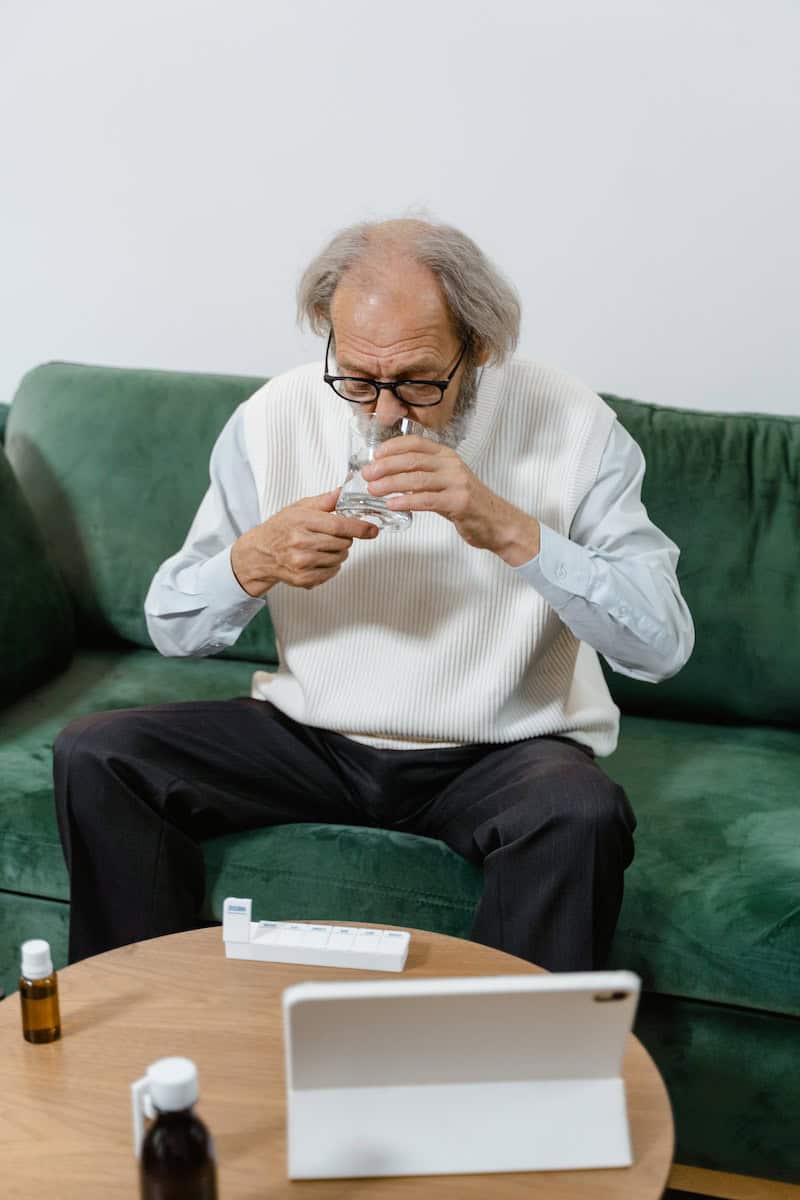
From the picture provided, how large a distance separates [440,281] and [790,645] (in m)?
0.88

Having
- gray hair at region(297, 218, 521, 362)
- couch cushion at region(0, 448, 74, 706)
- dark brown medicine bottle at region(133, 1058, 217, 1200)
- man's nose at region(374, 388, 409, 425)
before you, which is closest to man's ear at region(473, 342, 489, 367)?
gray hair at region(297, 218, 521, 362)

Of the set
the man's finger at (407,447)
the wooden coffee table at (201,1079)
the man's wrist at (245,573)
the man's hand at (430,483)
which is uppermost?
the man's finger at (407,447)

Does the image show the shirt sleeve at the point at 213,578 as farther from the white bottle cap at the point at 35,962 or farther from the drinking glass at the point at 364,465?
the white bottle cap at the point at 35,962

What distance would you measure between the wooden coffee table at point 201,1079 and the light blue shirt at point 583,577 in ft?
1.64

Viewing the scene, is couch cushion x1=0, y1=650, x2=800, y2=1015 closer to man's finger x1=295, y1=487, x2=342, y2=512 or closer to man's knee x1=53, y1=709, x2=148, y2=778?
man's knee x1=53, y1=709, x2=148, y2=778

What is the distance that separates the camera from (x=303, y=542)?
1646 mm

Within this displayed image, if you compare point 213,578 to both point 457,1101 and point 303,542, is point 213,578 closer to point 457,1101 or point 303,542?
point 303,542

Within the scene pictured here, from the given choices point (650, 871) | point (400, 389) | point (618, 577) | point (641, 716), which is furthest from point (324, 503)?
point (641, 716)

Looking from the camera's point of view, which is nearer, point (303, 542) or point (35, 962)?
point (35, 962)

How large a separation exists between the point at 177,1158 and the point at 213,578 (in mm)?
1009

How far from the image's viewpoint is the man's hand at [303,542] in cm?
163

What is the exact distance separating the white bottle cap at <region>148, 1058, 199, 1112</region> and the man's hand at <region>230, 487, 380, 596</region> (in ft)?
2.79

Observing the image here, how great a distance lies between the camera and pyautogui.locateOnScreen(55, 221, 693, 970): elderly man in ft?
5.21

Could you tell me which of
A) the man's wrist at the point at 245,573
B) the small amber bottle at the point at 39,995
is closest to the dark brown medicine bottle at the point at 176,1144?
the small amber bottle at the point at 39,995
